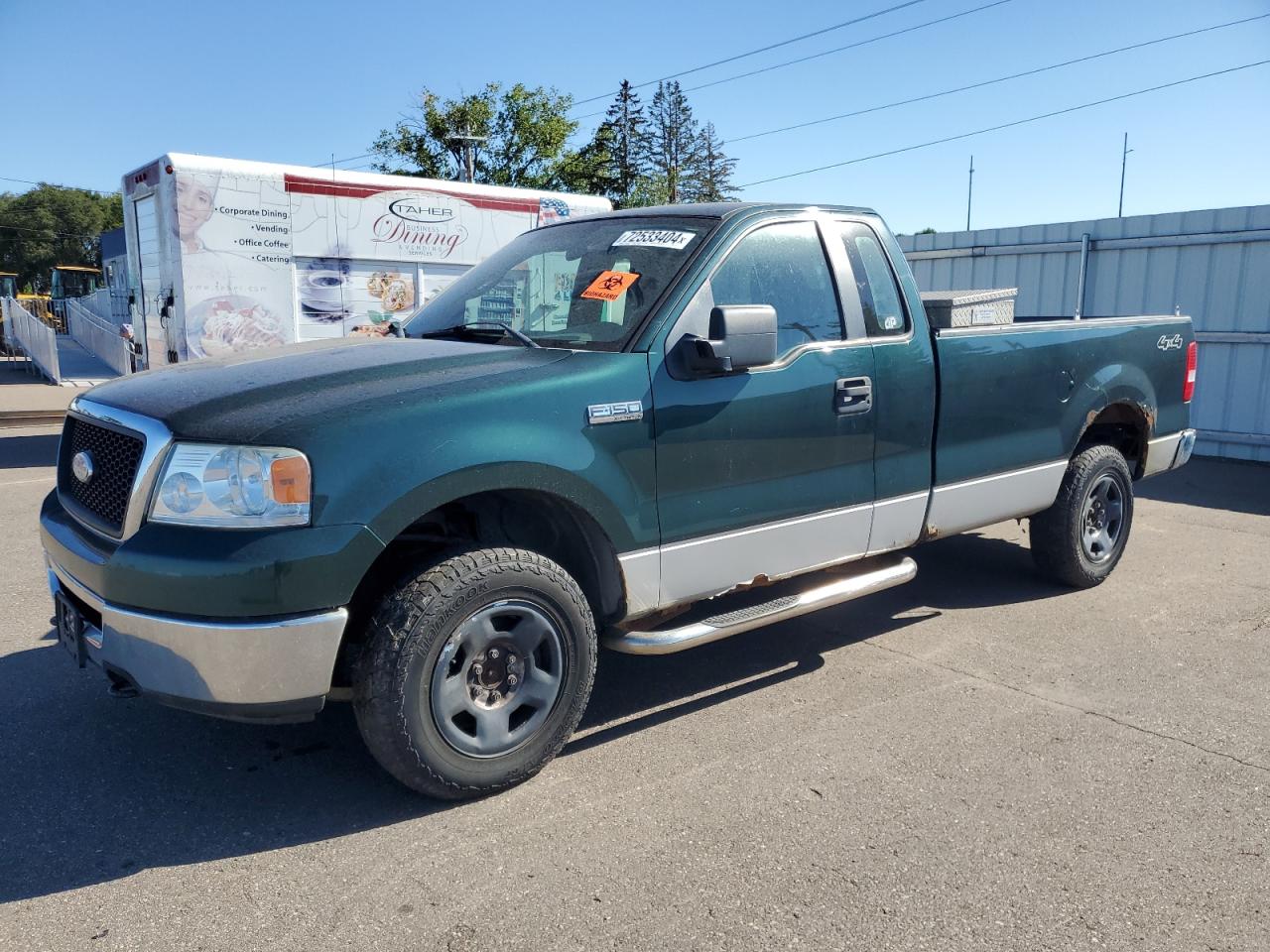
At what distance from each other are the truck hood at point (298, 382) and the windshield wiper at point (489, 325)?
0.07m

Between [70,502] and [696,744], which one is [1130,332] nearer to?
[696,744]

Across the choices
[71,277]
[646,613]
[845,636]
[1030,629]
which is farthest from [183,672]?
[71,277]

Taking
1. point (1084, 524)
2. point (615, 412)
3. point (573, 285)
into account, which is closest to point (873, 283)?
point (573, 285)

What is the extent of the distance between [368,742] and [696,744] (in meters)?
1.25

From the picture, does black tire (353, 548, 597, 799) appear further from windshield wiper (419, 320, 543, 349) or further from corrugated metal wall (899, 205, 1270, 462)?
corrugated metal wall (899, 205, 1270, 462)

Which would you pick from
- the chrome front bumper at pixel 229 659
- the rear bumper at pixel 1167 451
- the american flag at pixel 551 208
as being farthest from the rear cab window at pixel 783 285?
the american flag at pixel 551 208

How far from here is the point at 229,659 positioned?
9.34 feet

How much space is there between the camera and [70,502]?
3553mm

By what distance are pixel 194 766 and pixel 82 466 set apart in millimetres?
1116

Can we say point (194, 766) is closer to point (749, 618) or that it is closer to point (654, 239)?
point (749, 618)

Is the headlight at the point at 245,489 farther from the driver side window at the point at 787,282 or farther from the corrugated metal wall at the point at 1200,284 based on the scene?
the corrugated metal wall at the point at 1200,284

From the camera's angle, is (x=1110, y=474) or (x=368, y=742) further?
(x=1110, y=474)

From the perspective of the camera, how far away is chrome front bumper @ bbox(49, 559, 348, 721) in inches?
112

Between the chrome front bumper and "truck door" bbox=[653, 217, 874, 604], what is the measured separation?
1314 mm
